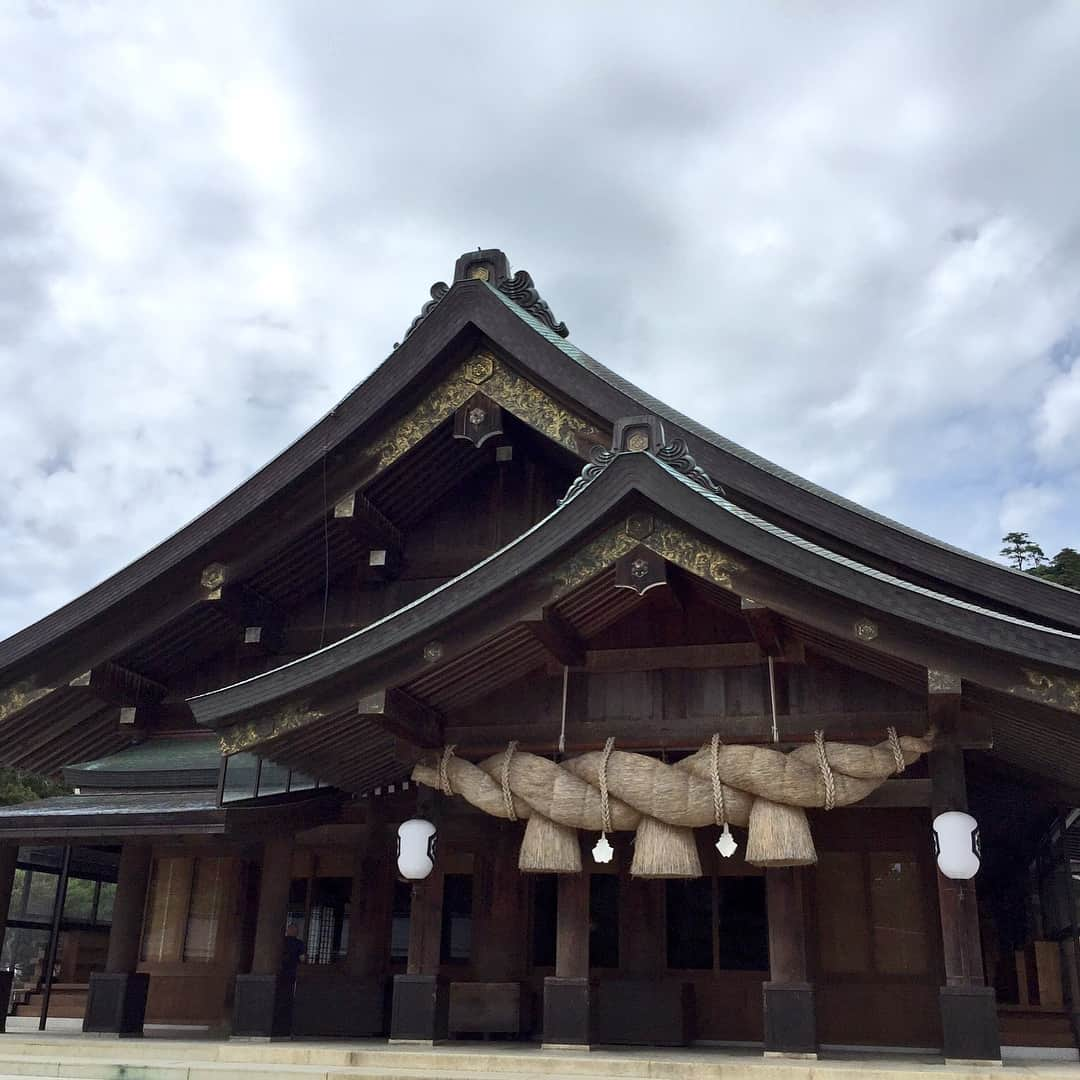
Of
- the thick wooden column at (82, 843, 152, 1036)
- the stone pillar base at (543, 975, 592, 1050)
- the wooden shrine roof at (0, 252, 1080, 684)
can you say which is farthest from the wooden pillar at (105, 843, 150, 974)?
the stone pillar base at (543, 975, 592, 1050)

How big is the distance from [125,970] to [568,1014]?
461cm

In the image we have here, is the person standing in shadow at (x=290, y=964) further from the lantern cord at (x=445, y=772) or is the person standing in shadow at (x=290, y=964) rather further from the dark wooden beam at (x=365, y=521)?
the dark wooden beam at (x=365, y=521)

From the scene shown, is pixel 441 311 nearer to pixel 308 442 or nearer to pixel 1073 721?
pixel 308 442

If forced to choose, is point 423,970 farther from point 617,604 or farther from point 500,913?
point 617,604

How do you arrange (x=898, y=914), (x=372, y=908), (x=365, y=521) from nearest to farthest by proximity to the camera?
(x=898, y=914) → (x=365, y=521) → (x=372, y=908)

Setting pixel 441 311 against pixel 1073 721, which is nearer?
pixel 1073 721

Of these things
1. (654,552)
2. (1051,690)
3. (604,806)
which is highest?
(654,552)

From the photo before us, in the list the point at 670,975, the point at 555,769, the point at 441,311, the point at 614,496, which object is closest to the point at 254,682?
the point at 555,769

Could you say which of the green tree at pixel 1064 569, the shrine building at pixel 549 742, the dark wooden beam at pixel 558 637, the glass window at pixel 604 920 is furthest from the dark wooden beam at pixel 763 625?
the green tree at pixel 1064 569

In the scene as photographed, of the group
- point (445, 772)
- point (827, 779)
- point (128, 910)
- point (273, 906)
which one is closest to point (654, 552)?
point (827, 779)

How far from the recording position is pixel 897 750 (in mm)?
8055

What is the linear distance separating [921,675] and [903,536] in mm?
1565

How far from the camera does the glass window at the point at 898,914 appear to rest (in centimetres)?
974

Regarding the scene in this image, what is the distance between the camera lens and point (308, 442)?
1056 centimetres
